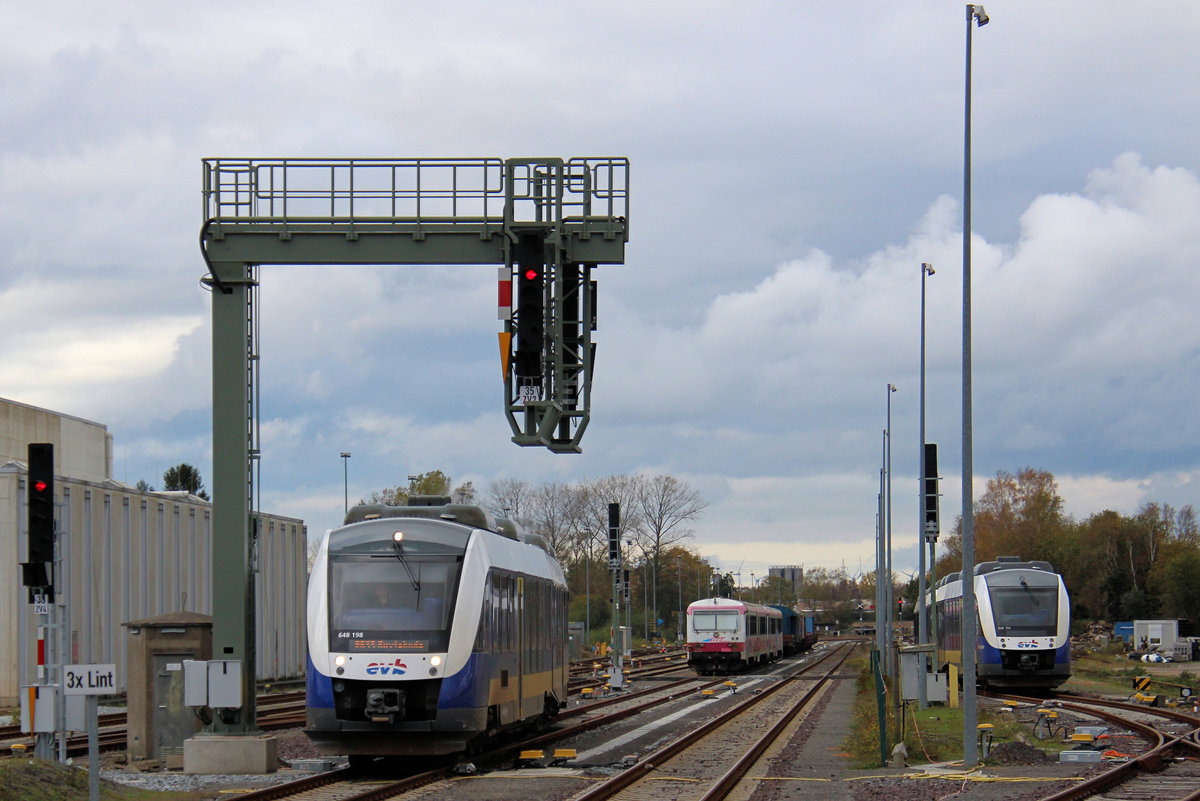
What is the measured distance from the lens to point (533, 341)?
1625 cm

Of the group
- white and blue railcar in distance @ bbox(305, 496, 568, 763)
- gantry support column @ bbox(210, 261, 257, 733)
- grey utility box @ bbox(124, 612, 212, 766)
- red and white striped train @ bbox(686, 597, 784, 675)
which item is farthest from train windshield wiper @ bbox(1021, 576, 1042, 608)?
gantry support column @ bbox(210, 261, 257, 733)

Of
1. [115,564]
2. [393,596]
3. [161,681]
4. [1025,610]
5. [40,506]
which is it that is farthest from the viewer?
[115,564]

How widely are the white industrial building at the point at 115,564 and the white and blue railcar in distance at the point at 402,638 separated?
11.4m

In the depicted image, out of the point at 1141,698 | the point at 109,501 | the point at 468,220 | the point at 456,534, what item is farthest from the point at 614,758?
the point at 109,501

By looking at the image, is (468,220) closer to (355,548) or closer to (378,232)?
(378,232)

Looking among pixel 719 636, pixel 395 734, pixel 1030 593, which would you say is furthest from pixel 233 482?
pixel 719 636

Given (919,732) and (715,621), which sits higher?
(919,732)

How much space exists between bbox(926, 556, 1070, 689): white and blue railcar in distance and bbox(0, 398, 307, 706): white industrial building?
1794 centimetres

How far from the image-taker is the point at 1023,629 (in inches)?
1358

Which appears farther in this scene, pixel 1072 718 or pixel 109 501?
pixel 109 501

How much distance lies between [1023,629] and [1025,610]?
486mm

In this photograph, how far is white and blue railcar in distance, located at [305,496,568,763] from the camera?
16672 mm

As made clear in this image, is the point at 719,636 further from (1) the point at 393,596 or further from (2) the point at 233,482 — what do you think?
(1) the point at 393,596

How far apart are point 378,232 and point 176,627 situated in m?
6.46
